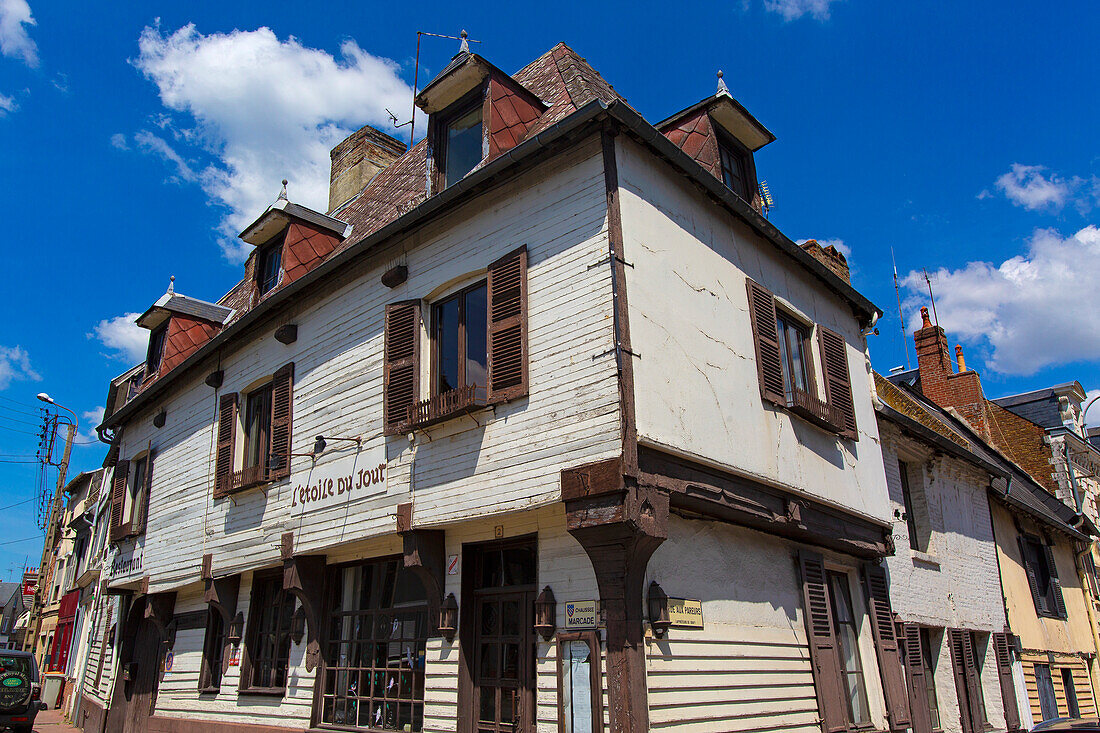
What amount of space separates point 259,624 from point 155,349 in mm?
8593

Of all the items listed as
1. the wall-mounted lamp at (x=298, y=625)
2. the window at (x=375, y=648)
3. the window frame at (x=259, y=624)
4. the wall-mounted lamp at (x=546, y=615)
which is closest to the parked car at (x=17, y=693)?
the window frame at (x=259, y=624)

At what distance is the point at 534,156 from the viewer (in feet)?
28.3

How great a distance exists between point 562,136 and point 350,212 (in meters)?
Answer: 8.36

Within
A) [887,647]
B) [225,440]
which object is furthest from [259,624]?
[887,647]

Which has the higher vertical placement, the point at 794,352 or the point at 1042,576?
the point at 794,352

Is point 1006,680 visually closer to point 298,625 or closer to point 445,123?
point 298,625

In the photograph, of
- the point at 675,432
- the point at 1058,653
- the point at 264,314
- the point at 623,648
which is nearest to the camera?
the point at 623,648

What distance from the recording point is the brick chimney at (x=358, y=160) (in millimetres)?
18125

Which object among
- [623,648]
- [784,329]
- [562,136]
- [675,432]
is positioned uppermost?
[562,136]

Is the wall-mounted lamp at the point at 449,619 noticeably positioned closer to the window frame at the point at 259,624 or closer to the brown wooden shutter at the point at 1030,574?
the window frame at the point at 259,624

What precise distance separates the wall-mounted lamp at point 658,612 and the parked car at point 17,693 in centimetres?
1454

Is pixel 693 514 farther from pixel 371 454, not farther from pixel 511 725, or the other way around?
pixel 371 454

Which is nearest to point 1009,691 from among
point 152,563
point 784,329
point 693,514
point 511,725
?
point 784,329

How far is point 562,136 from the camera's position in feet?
27.3
